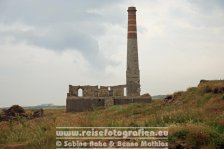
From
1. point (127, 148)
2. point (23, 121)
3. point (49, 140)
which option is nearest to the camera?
point (127, 148)

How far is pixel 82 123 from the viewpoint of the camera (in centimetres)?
1305

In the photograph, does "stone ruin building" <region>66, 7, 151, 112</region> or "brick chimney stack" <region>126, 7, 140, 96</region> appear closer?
"stone ruin building" <region>66, 7, 151, 112</region>

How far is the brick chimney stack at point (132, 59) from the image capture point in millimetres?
47250

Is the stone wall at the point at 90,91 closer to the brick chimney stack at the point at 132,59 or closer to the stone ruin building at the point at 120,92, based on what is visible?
the stone ruin building at the point at 120,92

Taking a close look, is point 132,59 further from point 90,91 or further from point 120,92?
point 90,91

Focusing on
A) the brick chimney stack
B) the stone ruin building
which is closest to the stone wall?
the stone ruin building

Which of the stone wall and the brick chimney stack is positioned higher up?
the brick chimney stack

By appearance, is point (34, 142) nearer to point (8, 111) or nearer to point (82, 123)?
point (82, 123)

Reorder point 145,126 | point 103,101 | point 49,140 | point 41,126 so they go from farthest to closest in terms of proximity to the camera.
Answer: point 103,101 → point 41,126 → point 145,126 → point 49,140

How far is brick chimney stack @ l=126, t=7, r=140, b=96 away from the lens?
47.2m

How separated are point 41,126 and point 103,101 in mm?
28584

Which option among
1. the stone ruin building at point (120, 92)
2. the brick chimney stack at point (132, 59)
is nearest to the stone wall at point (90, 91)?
the stone ruin building at point (120, 92)

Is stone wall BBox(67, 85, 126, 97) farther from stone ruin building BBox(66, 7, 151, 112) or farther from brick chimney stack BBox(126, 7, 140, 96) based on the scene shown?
brick chimney stack BBox(126, 7, 140, 96)

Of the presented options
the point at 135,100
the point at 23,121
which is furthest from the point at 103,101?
the point at 23,121
